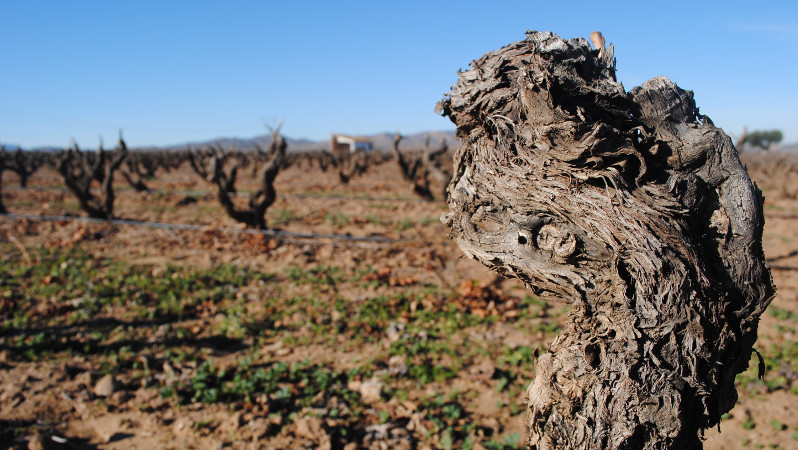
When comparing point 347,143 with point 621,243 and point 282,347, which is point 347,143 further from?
point 621,243

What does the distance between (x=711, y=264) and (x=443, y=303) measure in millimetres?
5992

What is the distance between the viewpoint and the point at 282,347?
667 cm

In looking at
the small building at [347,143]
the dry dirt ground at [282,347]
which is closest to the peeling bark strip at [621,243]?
the dry dirt ground at [282,347]

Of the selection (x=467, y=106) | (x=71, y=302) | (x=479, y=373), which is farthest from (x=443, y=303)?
(x=71, y=302)

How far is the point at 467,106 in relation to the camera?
9.16 feet

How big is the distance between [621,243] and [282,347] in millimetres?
5467

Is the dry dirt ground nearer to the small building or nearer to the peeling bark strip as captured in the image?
the peeling bark strip

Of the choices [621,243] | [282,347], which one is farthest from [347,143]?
[621,243]

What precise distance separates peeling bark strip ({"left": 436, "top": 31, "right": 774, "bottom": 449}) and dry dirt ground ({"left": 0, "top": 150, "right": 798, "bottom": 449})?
14.5 inches

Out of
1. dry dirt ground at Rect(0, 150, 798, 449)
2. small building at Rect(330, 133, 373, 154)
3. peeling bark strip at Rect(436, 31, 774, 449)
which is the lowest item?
dry dirt ground at Rect(0, 150, 798, 449)

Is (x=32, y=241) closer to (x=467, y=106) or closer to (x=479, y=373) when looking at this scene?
(x=479, y=373)

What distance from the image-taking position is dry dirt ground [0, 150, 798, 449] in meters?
4.85

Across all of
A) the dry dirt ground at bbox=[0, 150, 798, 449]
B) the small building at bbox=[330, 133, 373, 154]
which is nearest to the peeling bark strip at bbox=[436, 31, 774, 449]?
the dry dirt ground at bbox=[0, 150, 798, 449]

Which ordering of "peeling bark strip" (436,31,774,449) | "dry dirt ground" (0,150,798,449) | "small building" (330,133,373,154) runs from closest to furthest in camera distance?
1. "peeling bark strip" (436,31,774,449)
2. "dry dirt ground" (0,150,798,449)
3. "small building" (330,133,373,154)
